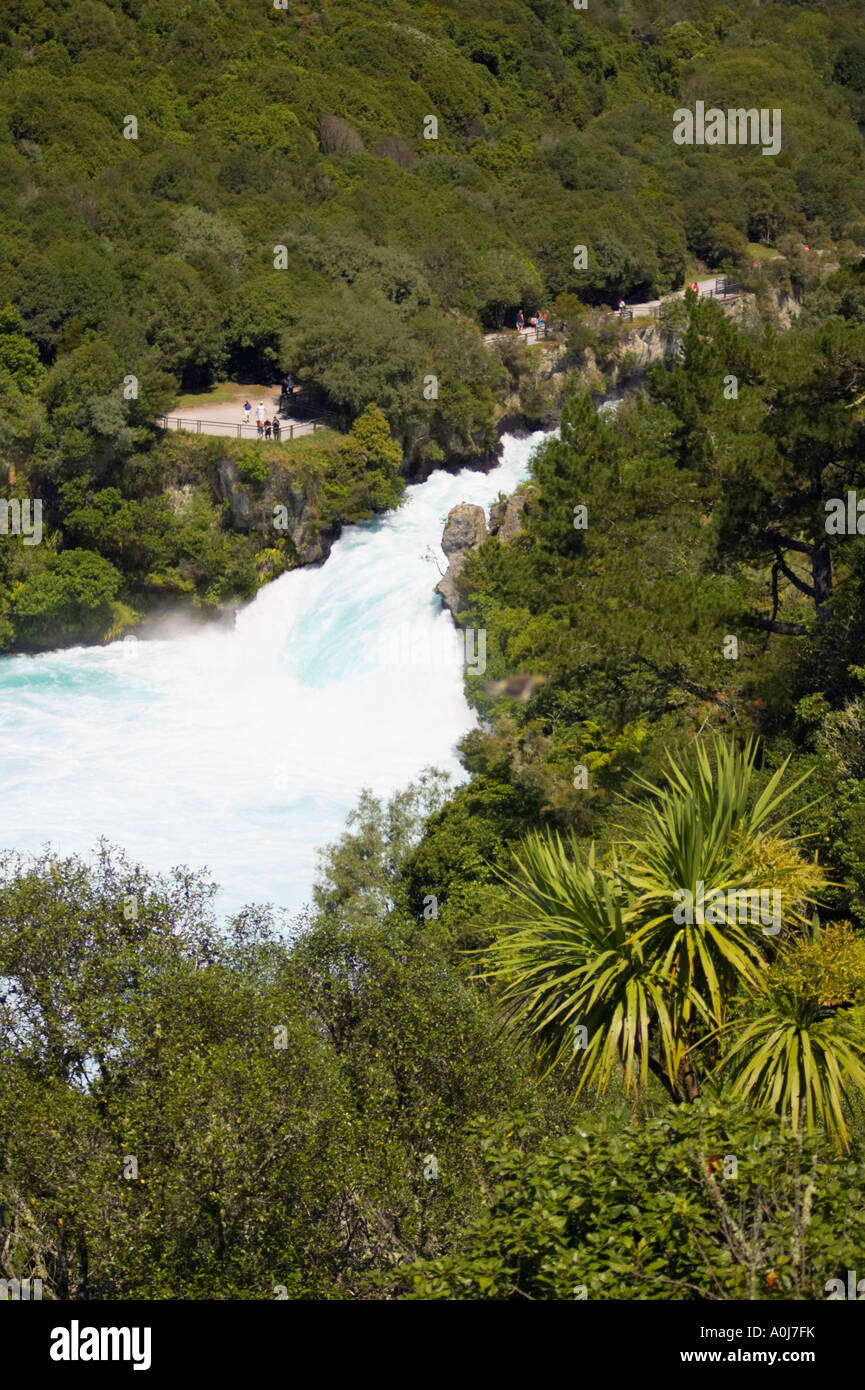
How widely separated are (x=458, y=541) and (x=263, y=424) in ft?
31.1

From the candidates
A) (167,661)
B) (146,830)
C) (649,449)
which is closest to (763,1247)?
(649,449)

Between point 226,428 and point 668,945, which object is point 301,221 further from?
point 668,945

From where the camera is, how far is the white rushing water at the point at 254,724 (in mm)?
32750

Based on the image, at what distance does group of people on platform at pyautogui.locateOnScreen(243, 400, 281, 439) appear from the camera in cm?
4879

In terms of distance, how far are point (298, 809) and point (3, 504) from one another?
1506 centimetres

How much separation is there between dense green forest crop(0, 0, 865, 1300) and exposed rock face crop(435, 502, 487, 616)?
868 millimetres

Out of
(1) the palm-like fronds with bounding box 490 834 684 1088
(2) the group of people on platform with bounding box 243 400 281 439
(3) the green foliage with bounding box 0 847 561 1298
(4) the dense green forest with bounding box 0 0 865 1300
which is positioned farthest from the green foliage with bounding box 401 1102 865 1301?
(2) the group of people on platform with bounding box 243 400 281 439

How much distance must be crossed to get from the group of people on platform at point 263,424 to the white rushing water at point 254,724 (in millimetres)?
3796

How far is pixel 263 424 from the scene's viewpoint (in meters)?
48.8

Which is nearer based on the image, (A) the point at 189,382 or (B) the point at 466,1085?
(B) the point at 466,1085

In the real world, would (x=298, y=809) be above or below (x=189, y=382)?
below

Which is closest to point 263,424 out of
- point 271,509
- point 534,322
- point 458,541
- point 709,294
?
A: point 271,509

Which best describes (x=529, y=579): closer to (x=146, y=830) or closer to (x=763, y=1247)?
(x=146, y=830)
